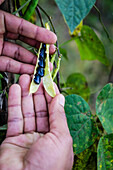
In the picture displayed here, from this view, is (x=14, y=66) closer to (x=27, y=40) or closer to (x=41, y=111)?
(x=27, y=40)

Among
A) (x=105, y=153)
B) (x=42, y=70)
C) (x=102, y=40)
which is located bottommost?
(x=105, y=153)

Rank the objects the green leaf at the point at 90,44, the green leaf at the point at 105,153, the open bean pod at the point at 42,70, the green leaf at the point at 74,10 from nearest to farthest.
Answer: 1. the green leaf at the point at 74,10
2. the green leaf at the point at 105,153
3. the open bean pod at the point at 42,70
4. the green leaf at the point at 90,44

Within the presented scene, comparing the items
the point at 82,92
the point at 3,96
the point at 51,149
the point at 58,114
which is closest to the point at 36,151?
the point at 51,149

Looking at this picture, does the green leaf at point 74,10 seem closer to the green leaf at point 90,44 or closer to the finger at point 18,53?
the finger at point 18,53

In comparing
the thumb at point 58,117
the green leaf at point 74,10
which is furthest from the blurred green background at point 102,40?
the green leaf at point 74,10

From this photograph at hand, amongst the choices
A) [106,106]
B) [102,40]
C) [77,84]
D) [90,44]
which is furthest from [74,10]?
[102,40]

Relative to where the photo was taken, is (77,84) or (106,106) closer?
(106,106)

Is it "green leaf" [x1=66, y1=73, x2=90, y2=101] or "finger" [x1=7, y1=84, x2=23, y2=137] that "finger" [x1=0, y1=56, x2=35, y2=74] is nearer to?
"finger" [x1=7, y1=84, x2=23, y2=137]
